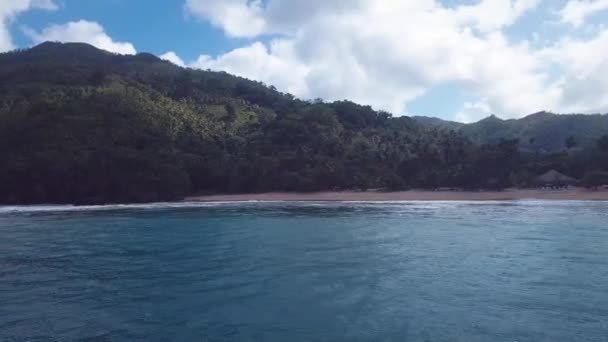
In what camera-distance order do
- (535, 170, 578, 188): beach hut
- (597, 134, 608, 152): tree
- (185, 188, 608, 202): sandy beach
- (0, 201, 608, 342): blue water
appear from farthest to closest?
(597, 134, 608, 152): tree → (535, 170, 578, 188): beach hut → (185, 188, 608, 202): sandy beach → (0, 201, 608, 342): blue water

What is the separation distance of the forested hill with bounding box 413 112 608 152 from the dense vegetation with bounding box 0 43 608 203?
127ft

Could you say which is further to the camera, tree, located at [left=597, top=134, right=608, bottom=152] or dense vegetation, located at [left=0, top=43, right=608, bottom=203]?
tree, located at [left=597, top=134, right=608, bottom=152]

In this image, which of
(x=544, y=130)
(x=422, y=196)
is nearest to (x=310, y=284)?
(x=422, y=196)

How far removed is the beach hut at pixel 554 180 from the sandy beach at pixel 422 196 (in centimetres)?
204

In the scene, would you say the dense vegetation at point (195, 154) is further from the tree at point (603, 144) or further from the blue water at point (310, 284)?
the blue water at point (310, 284)

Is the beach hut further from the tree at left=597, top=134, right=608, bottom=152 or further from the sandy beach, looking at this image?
the tree at left=597, top=134, right=608, bottom=152

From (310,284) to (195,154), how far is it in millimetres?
52815

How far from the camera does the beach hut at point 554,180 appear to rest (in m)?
55.2

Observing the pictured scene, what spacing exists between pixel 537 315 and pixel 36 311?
11.0 meters

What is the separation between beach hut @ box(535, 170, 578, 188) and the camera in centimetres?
5525

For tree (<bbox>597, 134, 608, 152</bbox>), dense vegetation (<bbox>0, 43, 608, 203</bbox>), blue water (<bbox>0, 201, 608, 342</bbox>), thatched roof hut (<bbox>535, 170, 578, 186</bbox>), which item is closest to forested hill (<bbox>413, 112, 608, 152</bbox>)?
dense vegetation (<bbox>0, 43, 608, 203</bbox>)

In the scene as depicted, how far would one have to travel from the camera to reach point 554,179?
55.6 meters

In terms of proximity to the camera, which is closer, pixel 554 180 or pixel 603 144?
pixel 554 180

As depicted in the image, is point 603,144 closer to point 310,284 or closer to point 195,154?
point 195,154
